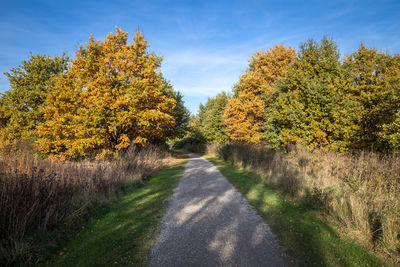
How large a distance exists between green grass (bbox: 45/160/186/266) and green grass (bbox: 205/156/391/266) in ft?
10.2

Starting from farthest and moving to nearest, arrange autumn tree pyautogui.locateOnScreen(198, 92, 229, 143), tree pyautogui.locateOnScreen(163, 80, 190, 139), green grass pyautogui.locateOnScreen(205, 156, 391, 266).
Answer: autumn tree pyautogui.locateOnScreen(198, 92, 229, 143), tree pyautogui.locateOnScreen(163, 80, 190, 139), green grass pyautogui.locateOnScreen(205, 156, 391, 266)

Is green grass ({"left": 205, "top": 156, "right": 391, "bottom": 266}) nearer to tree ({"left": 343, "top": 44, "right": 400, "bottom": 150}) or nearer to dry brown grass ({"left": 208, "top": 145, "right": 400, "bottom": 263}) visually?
dry brown grass ({"left": 208, "top": 145, "right": 400, "bottom": 263})

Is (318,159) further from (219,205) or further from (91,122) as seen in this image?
(91,122)

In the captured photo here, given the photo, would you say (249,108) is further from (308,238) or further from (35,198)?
(35,198)

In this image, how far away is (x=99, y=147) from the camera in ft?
43.5

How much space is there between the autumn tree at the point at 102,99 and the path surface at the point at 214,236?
7.11 m

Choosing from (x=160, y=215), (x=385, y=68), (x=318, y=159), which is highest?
(x=385, y=68)

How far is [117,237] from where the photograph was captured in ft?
13.4

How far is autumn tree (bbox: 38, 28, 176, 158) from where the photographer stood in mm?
10711

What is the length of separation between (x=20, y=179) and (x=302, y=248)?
693 centimetres

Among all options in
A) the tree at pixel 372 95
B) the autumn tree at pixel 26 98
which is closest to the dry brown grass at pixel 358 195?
the tree at pixel 372 95

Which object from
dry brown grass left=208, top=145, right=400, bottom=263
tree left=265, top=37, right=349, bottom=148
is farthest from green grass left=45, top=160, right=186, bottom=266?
tree left=265, top=37, right=349, bottom=148

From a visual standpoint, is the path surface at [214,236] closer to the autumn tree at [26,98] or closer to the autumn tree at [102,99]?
the autumn tree at [102,99]

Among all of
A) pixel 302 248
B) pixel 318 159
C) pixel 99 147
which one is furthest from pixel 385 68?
pixel 99 147
